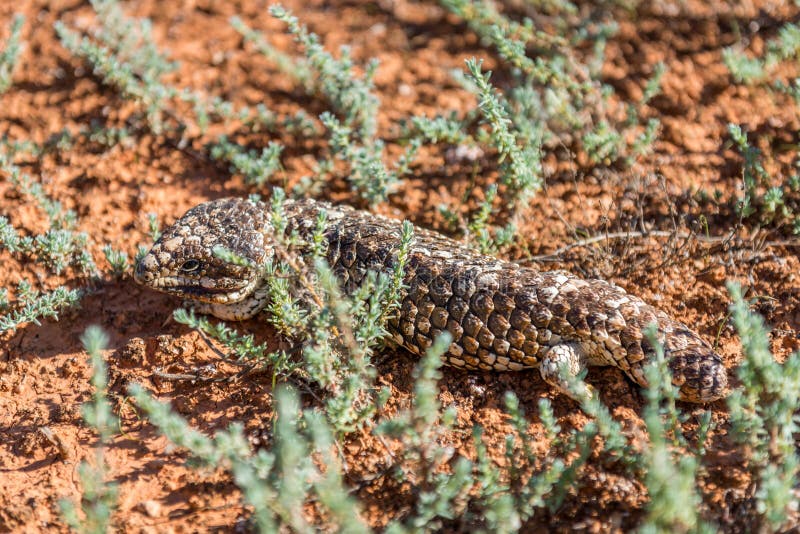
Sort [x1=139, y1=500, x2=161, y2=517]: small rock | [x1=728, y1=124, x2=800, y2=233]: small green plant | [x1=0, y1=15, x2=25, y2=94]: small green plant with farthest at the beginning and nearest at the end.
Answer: [x1=0, y1=15, x2=25, y2=94]: small green plant
[x1=728, y1=124, x2=800, y2=233]: small green plant
[x1=139, y1=500, x2=161, y2=517]: small rock

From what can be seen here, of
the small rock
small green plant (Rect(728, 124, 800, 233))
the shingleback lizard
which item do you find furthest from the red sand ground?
the shingleback lizard

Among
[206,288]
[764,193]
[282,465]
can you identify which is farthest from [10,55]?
[764,193]

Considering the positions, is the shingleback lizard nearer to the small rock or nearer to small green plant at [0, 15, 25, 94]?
the small rock

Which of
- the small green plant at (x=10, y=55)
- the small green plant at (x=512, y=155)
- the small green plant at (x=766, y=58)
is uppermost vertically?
the small green plant at (x=10, y=55)

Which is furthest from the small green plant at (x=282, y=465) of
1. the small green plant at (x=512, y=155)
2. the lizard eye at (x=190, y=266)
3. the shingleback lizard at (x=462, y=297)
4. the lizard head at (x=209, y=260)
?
the small green plant at (x=512, y=155)

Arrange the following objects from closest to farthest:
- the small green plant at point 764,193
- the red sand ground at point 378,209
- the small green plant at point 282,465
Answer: the small green plant at point 282,465 → the red sand ground at point 378,209 → the small green plant at point 764,193

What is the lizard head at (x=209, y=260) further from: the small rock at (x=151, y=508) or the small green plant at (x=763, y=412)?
the small green plant at (x=763, y=412)

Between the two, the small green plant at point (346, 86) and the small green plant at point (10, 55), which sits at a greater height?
the small green plant at point (10, 55)

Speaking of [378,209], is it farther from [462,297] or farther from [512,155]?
[462,297]
